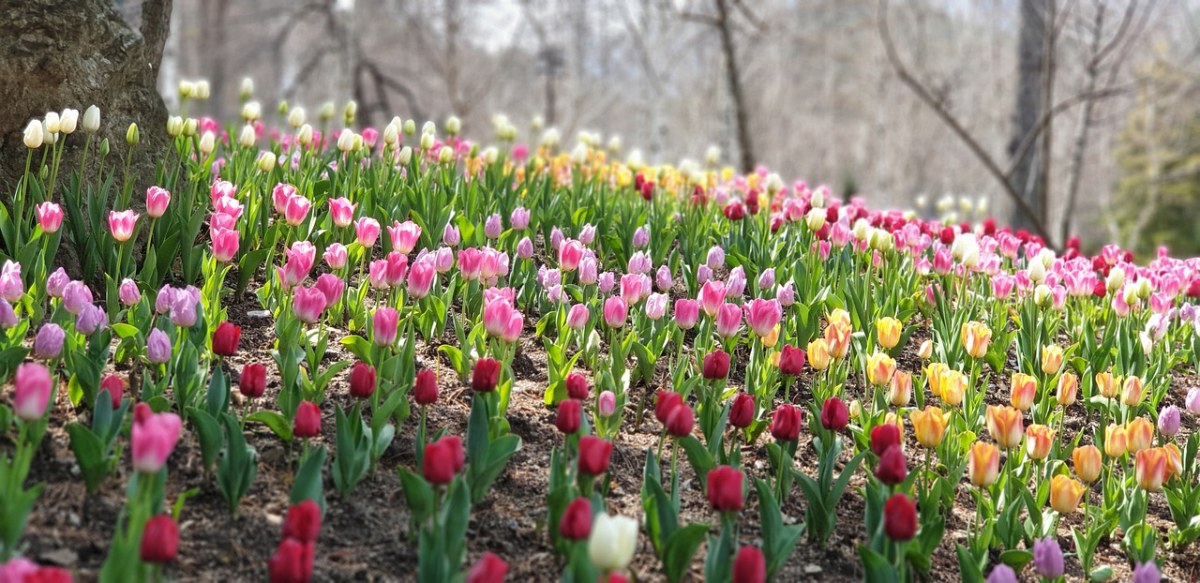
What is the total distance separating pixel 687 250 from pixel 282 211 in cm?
156

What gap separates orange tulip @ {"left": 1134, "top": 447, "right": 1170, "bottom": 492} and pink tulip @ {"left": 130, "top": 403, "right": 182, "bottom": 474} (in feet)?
7.09

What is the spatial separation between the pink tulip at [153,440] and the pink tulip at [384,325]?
2.25 feet

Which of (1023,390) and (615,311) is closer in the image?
(1023,390)

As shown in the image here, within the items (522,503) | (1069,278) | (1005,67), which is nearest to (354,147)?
(522,503)

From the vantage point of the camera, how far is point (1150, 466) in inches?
96.3

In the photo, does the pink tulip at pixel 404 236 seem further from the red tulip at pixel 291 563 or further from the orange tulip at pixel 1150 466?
the orange tulip at pixel 1150 466

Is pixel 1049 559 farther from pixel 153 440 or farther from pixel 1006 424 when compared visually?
pixel 153 440

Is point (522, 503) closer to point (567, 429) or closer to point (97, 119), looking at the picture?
point (567, 429)

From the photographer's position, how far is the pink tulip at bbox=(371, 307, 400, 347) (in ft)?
7.80

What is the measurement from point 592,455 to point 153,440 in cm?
79

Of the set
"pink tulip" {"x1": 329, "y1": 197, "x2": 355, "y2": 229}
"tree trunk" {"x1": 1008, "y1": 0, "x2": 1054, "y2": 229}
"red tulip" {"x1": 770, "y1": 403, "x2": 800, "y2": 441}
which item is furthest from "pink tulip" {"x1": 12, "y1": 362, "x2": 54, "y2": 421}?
"tree trunk" {"x1": 1008, "y1": 0, "x2": 1054, "y2": 229}

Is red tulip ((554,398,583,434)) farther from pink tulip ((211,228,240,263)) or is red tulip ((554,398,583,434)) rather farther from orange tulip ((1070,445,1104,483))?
orange tulip ((1070,445,1104,483))

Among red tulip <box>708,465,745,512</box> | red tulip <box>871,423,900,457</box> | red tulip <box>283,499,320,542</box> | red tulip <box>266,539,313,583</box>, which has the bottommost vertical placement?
red tulip <box>266,539,313,583</box>

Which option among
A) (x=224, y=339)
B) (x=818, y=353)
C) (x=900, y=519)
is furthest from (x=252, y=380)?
(x=818, y=353)
